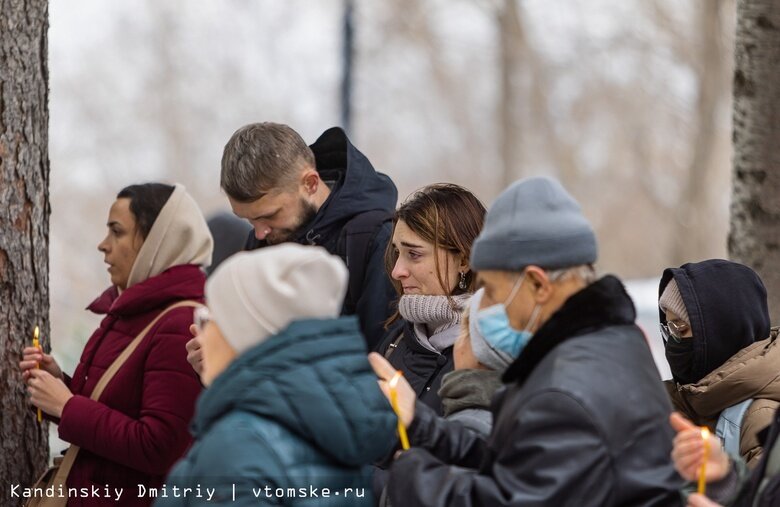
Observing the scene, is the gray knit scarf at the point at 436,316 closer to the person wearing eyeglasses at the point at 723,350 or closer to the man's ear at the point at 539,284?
the person wearing eyeglasses at the point at 723,350

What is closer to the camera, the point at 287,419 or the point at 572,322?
the point at 287,419

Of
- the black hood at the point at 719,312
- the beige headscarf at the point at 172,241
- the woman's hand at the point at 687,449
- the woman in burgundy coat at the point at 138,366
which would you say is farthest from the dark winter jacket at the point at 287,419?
the black hood at the point at 719,312

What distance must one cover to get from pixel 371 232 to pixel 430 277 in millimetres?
630

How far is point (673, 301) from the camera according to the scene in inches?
147

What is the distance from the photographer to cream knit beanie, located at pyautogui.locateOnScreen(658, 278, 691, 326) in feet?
12.1

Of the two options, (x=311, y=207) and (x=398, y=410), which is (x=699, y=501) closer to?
(x=398, y=410)

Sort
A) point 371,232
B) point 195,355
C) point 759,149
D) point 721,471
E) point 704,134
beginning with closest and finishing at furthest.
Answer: point 721,471
point 195,355
point 371,232
point 759,149
point 704,134

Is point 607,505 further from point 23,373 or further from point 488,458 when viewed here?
point 23,373

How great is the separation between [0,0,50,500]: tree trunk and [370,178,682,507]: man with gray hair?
1711 millimetres

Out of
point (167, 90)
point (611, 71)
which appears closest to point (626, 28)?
point (611, 71)

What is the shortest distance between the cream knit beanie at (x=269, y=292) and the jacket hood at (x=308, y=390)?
32 mm

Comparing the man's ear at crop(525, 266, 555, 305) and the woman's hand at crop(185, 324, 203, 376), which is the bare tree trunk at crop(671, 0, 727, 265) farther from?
the man's ear at crop(525, 266, 555, 305)

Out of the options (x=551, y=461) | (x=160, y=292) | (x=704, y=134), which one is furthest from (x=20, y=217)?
(x=704, y=134)

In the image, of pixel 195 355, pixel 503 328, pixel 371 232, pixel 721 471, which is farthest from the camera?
pixel 371 232
